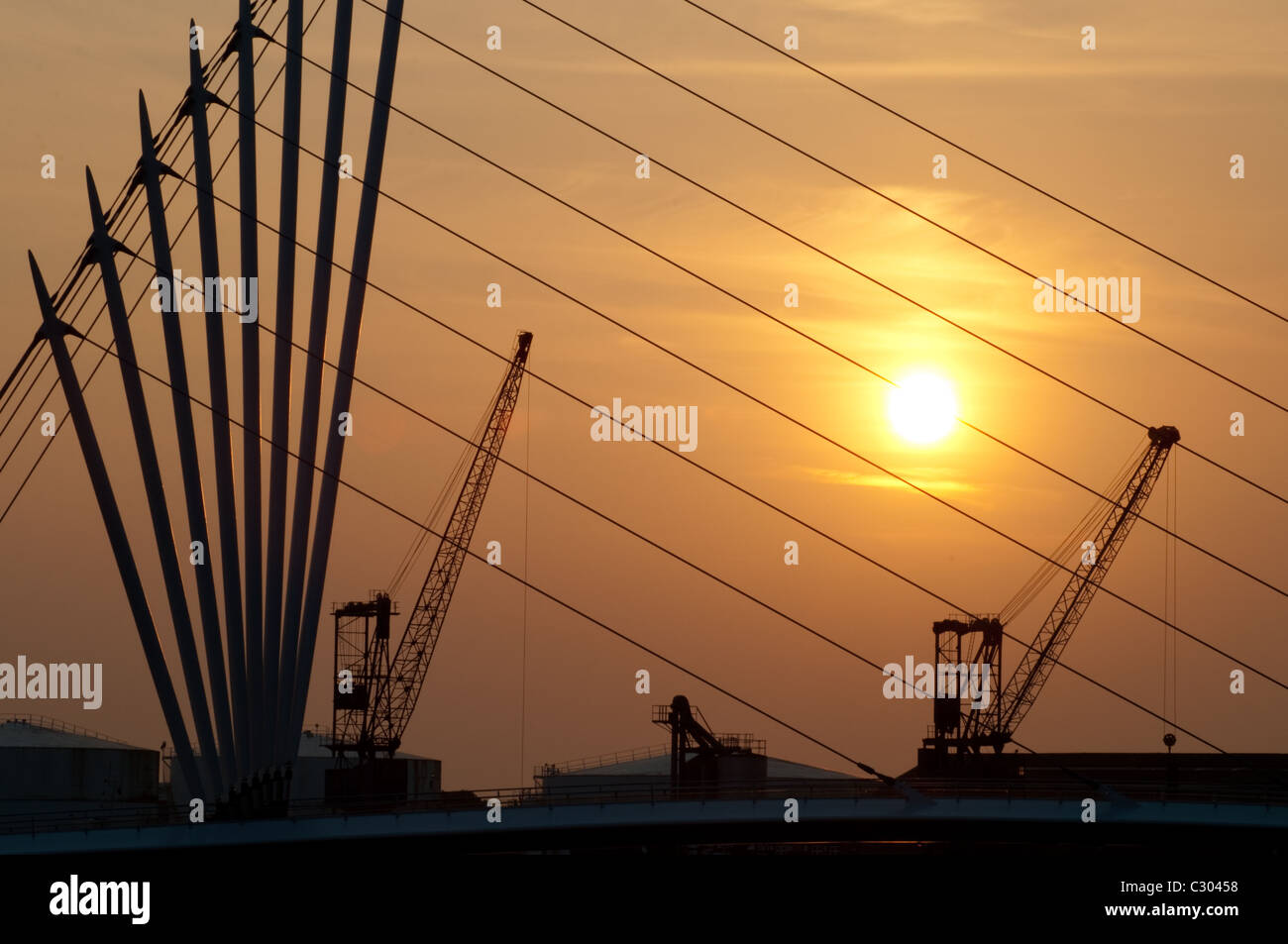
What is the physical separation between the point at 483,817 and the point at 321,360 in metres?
16.4

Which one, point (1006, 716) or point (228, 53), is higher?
point (228, 53)

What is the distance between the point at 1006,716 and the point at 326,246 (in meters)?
107

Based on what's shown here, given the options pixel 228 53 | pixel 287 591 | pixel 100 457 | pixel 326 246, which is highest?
pixel 228 53

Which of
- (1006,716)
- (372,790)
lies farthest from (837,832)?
(1006,716)

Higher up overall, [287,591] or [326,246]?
[326,246]

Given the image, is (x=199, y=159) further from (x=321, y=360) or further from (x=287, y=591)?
(x=287, y=591)

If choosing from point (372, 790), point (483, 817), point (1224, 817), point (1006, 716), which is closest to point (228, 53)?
point (483, 817)

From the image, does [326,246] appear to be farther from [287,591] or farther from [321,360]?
[287,591]

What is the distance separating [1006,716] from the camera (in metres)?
164
